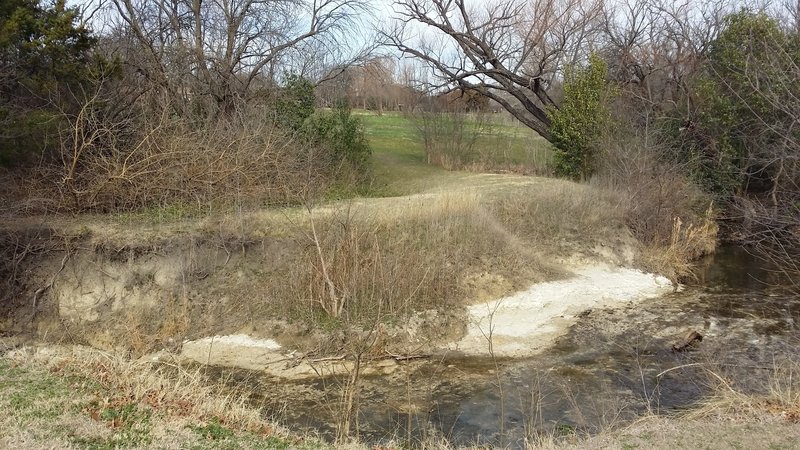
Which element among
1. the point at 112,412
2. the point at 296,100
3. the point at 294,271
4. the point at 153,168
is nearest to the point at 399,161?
the point at 296,100

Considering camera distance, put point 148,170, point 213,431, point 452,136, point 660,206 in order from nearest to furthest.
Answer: point 213,431, point 148,170, point 660,206, point 452,136

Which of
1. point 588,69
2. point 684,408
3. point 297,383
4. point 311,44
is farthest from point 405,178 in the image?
point 684,408

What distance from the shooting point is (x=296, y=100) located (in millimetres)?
20469

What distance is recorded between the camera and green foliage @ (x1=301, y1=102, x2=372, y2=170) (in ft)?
66.8

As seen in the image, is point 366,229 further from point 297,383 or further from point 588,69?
point 588,69

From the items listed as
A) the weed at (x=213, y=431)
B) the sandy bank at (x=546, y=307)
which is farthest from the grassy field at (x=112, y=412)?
the sandy bank at (x=546, y=307)

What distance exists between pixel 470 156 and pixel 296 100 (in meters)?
8.96

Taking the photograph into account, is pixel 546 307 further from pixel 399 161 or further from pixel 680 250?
pixel 399 161

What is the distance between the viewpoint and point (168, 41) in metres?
19.2

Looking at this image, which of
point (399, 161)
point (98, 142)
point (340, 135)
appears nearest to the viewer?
point (98, 142)

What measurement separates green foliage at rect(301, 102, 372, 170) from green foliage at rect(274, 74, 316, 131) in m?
0.28

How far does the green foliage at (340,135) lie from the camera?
20.4 meters

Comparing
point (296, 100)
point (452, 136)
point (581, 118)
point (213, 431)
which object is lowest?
A: point (213, 431)

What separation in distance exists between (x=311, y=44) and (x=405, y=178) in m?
6.01
